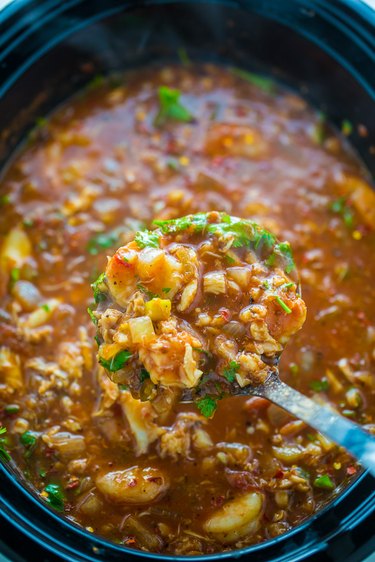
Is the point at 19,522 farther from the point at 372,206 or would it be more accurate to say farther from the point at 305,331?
the point at 372,206

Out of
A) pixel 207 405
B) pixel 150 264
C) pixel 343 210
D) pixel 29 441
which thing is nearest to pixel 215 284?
pixel 150 264

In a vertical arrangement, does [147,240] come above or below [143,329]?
above

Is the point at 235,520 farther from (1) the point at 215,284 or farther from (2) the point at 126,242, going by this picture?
(2) the point at 126,242

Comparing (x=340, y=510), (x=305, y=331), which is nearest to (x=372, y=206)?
(x=305, y=331)

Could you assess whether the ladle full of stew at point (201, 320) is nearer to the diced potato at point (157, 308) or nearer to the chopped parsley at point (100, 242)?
the diced potato at point (157, 308)

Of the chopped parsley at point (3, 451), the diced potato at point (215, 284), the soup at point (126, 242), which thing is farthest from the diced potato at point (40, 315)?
the diced potato at point (215, 284)

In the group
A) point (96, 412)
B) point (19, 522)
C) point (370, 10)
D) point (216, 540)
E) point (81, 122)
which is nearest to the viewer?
point (19, 522)
